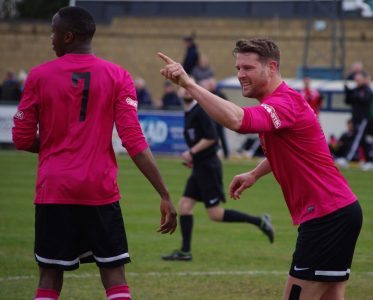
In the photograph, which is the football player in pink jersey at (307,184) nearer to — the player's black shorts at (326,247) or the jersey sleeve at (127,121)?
the player's black shorts at (326,247)

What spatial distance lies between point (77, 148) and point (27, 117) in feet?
1.28

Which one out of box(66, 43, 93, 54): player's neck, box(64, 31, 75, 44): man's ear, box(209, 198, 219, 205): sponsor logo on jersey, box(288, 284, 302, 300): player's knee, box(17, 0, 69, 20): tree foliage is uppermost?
box(64, 31, 75, 44): man's ear

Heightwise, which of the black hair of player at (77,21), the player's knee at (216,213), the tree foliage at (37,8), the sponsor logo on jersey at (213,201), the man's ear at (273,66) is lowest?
the tree foliage at (37,8)

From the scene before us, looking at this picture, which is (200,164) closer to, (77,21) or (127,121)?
(127,121)

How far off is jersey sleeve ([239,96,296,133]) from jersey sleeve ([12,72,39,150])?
55.3 inches

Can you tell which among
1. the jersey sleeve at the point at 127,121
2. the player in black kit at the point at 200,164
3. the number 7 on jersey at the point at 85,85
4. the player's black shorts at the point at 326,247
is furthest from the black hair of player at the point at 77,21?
the player in black kit at the point at 200,164

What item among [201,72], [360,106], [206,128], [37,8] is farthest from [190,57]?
[37,8]

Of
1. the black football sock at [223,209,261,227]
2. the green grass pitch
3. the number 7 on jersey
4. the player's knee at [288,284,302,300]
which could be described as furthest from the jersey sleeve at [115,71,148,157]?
the black football sock at [223,209,261,227]

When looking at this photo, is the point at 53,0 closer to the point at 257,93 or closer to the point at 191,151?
the point at 191,151

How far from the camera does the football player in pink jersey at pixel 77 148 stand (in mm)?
5926

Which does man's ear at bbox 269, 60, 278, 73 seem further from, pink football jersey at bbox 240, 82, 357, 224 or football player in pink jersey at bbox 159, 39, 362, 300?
pink football jersey at bbox 240, 82, 357, 224

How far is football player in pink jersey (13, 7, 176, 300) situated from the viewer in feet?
19.4

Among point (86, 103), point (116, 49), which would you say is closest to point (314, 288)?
point (86, 103)

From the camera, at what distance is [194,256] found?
37.1 feet
